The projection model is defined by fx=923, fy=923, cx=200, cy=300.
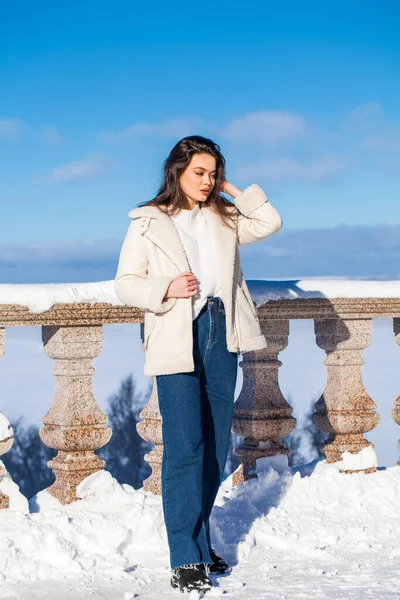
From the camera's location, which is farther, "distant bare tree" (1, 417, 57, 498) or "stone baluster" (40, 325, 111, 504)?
"distant bare tree" (1, 417, 57, 498)

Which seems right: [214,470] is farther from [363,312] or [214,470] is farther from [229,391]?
[363,312]

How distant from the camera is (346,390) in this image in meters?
6.69

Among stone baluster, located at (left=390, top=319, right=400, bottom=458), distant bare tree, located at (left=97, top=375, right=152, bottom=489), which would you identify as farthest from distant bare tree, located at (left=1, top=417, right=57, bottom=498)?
stone baluster, located at (left=390, top=319, right=400, bottom=458)

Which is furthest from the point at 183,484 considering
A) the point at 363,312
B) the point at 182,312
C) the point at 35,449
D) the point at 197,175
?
the point at 35,449

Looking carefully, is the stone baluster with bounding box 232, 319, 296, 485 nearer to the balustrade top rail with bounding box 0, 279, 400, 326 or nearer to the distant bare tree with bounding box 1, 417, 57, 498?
the balustrade top rail with bounding box 0, 279, 400, 326

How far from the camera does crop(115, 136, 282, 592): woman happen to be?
4.23 metres

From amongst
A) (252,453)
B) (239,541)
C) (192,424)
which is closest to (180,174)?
(192,424)

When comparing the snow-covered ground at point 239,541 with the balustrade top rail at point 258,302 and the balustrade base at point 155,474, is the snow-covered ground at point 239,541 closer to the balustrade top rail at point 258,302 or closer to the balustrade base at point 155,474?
the balustrade base at point 155,474

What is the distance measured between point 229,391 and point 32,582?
4.29 feet

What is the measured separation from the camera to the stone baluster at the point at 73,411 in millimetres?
5602

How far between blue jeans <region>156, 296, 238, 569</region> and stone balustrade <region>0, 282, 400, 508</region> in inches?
51.0

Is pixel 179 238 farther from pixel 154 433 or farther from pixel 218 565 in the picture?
pixel 154 433

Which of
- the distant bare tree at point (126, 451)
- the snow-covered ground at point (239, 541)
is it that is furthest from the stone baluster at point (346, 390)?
the distant bare tree at point (126, 451)

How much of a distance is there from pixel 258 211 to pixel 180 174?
16.8 inches
